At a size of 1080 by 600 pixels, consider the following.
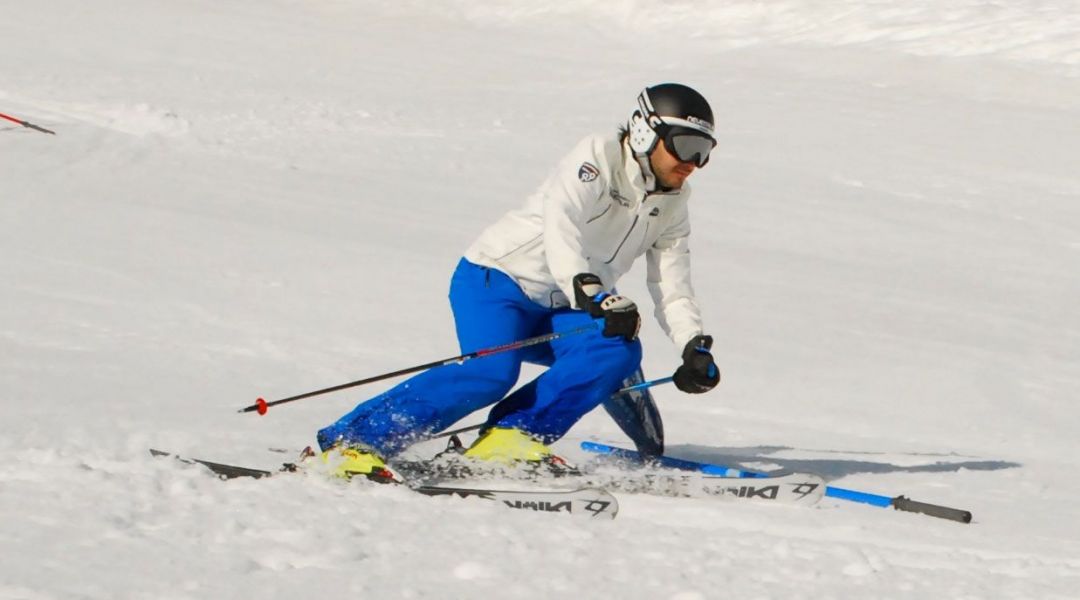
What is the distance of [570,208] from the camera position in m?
5.16

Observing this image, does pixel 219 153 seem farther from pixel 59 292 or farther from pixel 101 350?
pixel 101 350

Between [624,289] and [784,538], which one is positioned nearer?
[784,538]

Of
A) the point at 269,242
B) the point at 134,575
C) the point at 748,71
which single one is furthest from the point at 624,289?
the point at 748,71

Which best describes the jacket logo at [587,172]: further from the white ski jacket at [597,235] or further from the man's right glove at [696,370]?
the man's right glove at [696,370]

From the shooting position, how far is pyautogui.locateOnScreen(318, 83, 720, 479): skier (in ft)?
16.6

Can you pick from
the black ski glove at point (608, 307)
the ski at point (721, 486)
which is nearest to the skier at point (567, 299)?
the black ski glove at point (608, 307)

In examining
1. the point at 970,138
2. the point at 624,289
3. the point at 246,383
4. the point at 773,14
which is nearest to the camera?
the point at 246,383

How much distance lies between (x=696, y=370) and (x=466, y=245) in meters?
5.68

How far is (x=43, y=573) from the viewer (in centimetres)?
341

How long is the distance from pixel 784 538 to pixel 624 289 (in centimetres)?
568

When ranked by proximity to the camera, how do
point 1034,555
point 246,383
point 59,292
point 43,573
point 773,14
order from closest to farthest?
point 43,573, point 1034,555, point 246,383, point 59,292, point 773,14

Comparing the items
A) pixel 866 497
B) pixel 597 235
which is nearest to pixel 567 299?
pixel 597 235

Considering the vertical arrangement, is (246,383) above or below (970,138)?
below

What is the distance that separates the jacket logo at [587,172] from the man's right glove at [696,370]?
75cm
